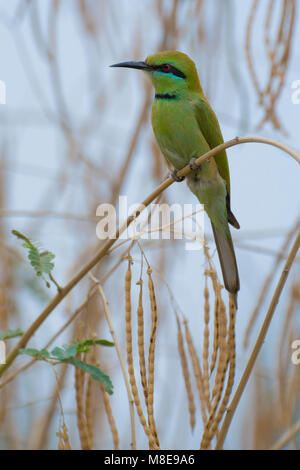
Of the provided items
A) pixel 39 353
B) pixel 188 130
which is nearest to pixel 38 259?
pixel 39 353

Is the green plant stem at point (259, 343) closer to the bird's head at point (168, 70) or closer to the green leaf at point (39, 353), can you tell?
the green leaf at point (39, 353)

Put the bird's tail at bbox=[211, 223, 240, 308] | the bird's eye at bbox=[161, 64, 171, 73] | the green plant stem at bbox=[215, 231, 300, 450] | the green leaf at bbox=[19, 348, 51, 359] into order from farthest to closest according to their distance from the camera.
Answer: the bird's eye at bbox=[161, 64, 171, 73]
the bird's tail at bbox=[211, 223, 240, 308]
the green leaf at bbox=[19, 348, 51, 359]
the green plant stem at bbox=[215, 231, 300, 450]

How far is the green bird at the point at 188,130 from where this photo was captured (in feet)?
8.39

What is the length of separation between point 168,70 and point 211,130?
1.04ft

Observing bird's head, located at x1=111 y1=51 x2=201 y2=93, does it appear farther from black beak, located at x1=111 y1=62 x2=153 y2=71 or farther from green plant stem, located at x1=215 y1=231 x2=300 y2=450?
green plant stem, located at x1=215 y1=231 x2=300 y2=450

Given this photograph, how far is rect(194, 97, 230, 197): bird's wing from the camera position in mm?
2619

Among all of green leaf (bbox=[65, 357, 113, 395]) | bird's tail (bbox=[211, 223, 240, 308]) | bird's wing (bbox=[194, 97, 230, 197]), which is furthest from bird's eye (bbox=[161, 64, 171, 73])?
green leaf (bbox=[65, 357, 113, 395])

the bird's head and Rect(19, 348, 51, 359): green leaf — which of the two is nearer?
Rect(19, 348, 51, 359): green leaf

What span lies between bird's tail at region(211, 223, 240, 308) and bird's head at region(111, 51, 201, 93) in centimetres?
62

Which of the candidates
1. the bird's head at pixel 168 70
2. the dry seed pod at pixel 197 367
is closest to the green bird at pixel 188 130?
the bird's head at pixel 168 70

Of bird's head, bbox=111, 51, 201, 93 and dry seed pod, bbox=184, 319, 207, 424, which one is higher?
bird's head, bbox=111, 51, 201, 93

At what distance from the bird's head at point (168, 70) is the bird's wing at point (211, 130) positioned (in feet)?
0.39

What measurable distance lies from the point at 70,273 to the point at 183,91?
2.89 ft
